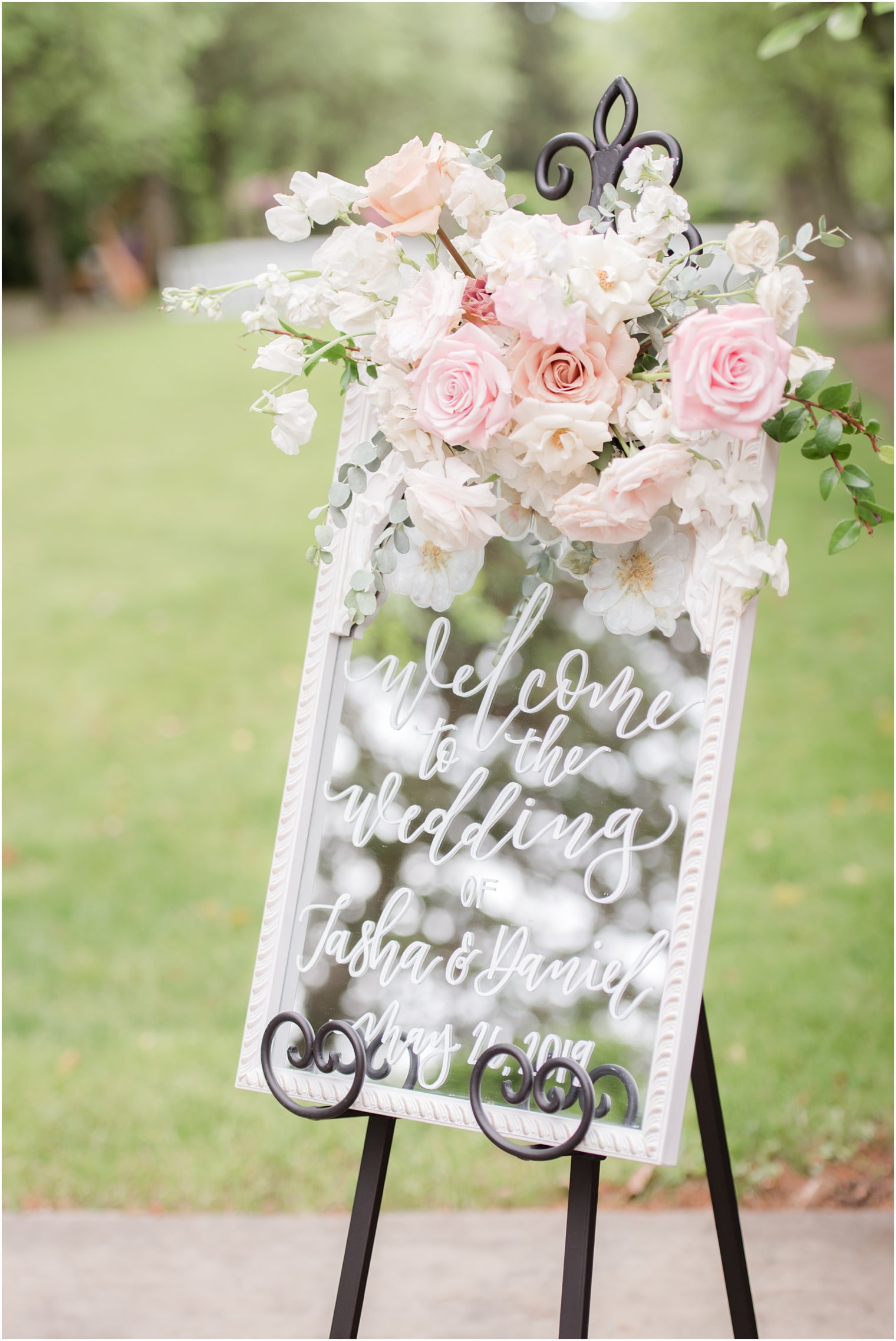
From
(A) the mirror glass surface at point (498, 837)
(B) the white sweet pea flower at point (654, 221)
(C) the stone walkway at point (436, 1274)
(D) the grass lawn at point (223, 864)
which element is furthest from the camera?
(D) the grass lawn at point (223, 864)

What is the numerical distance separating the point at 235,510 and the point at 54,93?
8151 millimetres

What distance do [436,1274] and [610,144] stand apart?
2004 mm

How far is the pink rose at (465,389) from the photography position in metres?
1.29

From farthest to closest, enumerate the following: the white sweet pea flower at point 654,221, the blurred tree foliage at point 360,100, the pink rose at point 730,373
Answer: the blurred tree foliage at point 360,100
the white sweet pea flower at point 654,221
the pink rose at point 730,373

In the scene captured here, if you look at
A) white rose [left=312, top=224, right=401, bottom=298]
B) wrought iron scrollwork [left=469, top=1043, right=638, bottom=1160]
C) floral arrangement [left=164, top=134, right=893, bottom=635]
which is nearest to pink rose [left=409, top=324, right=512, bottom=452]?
floral arrangement [left=164, top=134, right=893, bottom=635]

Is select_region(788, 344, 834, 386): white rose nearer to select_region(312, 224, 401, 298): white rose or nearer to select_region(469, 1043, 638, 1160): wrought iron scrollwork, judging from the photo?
select_region(312, 224, 401, 298): white rose

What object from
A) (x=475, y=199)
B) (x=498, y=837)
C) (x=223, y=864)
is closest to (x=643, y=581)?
(x=498, y=837)

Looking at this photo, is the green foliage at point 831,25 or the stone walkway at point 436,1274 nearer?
the green foliage at point 831,25

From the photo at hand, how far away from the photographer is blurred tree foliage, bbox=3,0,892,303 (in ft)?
39.6

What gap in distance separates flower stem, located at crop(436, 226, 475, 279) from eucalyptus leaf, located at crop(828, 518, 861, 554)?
0.51 metres

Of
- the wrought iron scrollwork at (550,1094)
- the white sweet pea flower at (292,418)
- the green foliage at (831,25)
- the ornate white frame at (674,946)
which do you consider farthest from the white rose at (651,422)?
the green foliage at (831,25)

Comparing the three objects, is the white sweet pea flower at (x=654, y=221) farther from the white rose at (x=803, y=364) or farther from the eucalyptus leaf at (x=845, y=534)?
the eucalyptus leaf at (x=845, y=534)

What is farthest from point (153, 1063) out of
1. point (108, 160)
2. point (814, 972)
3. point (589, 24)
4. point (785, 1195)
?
point (589, 24)

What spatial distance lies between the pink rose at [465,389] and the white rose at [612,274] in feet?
0.39
